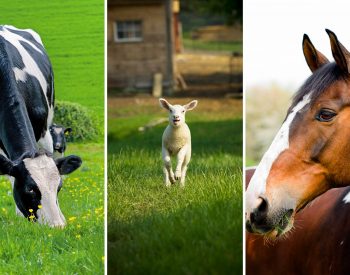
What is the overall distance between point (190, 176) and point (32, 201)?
2.98 ft

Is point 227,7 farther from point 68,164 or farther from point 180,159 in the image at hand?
point 68,164

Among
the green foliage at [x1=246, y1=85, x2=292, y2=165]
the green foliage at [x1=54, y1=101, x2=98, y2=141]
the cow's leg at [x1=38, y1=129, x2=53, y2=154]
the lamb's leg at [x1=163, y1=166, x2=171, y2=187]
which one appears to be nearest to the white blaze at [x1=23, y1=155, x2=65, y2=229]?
the cow's leg at [x1=38, y1=129, x2=53, y2=154]

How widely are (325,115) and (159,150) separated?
5.08 ft

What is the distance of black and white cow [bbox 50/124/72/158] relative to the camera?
413cm

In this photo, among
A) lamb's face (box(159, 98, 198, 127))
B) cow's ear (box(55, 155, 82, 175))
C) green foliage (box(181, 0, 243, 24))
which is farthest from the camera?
green foliage (box(181, 0, 243, 24))

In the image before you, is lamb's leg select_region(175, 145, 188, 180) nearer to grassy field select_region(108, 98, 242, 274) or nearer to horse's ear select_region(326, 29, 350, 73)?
grassy field select_region(108, 98, 242, 274)

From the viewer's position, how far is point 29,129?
383 cm

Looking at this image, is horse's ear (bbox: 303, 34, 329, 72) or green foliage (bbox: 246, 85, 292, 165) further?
green foliage (bbox: 246, 85, 292, 165)

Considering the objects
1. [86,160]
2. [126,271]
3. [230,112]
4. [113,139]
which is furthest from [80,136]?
[230,112]

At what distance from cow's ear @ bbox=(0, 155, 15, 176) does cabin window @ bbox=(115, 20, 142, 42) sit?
18.4 ft

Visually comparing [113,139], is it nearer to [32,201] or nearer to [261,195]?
[32,201]

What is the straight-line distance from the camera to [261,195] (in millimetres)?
3039

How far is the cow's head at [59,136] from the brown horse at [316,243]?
1.29m

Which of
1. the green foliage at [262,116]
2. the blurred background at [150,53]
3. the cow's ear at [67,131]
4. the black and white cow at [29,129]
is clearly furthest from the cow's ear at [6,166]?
the blurred background at [150,53]
